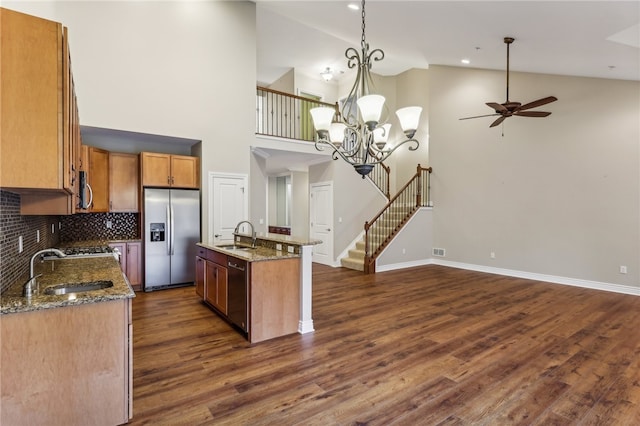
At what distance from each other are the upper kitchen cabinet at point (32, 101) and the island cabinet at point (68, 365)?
792 millimetres

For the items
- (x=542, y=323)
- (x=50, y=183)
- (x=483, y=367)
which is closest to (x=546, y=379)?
(x=483, y=367)

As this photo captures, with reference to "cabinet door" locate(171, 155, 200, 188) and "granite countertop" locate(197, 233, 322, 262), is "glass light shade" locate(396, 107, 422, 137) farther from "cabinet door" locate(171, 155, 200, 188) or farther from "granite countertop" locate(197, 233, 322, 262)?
"cabinet door" locate(171, 155, 200, 188)

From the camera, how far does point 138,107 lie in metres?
5.17

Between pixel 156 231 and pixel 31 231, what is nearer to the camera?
pixel 31 231

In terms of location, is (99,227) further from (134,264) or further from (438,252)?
(438,252)

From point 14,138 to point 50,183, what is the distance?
0.84ft

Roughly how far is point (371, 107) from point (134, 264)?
15.7ft

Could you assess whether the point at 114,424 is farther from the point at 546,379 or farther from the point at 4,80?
the point at 546,379

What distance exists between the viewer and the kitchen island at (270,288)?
335cm

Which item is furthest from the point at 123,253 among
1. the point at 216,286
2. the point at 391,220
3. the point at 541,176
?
the point at 541,176

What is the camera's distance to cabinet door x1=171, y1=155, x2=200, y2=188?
5.69 meters

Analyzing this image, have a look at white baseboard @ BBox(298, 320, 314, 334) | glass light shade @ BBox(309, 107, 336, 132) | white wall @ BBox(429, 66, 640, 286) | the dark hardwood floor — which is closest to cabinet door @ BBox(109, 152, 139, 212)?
the dark hardwood floor

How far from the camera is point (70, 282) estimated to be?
7.91ft

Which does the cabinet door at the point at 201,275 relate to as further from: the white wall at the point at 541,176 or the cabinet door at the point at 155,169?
the white wall at the point at 541,176
